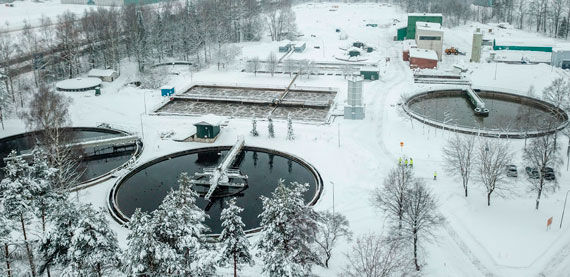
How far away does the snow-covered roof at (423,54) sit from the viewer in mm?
69350

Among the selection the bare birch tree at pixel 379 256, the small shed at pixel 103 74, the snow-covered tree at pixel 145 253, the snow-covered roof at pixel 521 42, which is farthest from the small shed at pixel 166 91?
the snow-covered roof at pixel 521 42

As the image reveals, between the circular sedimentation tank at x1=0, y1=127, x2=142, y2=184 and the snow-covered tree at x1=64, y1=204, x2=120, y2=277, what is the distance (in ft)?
59.1

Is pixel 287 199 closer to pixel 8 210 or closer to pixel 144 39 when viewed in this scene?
pixel 8 210

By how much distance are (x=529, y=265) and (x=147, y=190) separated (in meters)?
26.3

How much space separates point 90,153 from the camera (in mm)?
44500

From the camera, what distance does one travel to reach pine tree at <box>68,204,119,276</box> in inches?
798

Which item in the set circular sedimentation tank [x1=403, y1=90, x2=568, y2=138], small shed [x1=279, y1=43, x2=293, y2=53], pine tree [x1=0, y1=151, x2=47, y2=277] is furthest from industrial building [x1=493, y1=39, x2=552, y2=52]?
pine tree [x1=0, y1=151, x2=47, y2=277]

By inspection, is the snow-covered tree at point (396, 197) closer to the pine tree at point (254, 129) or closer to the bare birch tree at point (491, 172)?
the bare birch tree at point (491, 172)

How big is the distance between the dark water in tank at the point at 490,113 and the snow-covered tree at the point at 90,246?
118ft

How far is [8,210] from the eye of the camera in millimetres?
23625

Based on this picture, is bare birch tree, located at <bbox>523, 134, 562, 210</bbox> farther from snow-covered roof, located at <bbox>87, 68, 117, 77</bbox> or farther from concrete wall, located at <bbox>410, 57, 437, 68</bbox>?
snow-covered roof, located at <bbox>87, 68, 117, 77</bbox>

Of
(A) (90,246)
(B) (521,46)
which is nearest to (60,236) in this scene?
(A) (90,246)

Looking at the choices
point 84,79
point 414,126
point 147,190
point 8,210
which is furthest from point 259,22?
point 8,210

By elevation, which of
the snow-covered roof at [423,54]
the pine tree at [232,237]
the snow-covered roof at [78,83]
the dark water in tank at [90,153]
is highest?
the snow-covered roof at [423,54]
